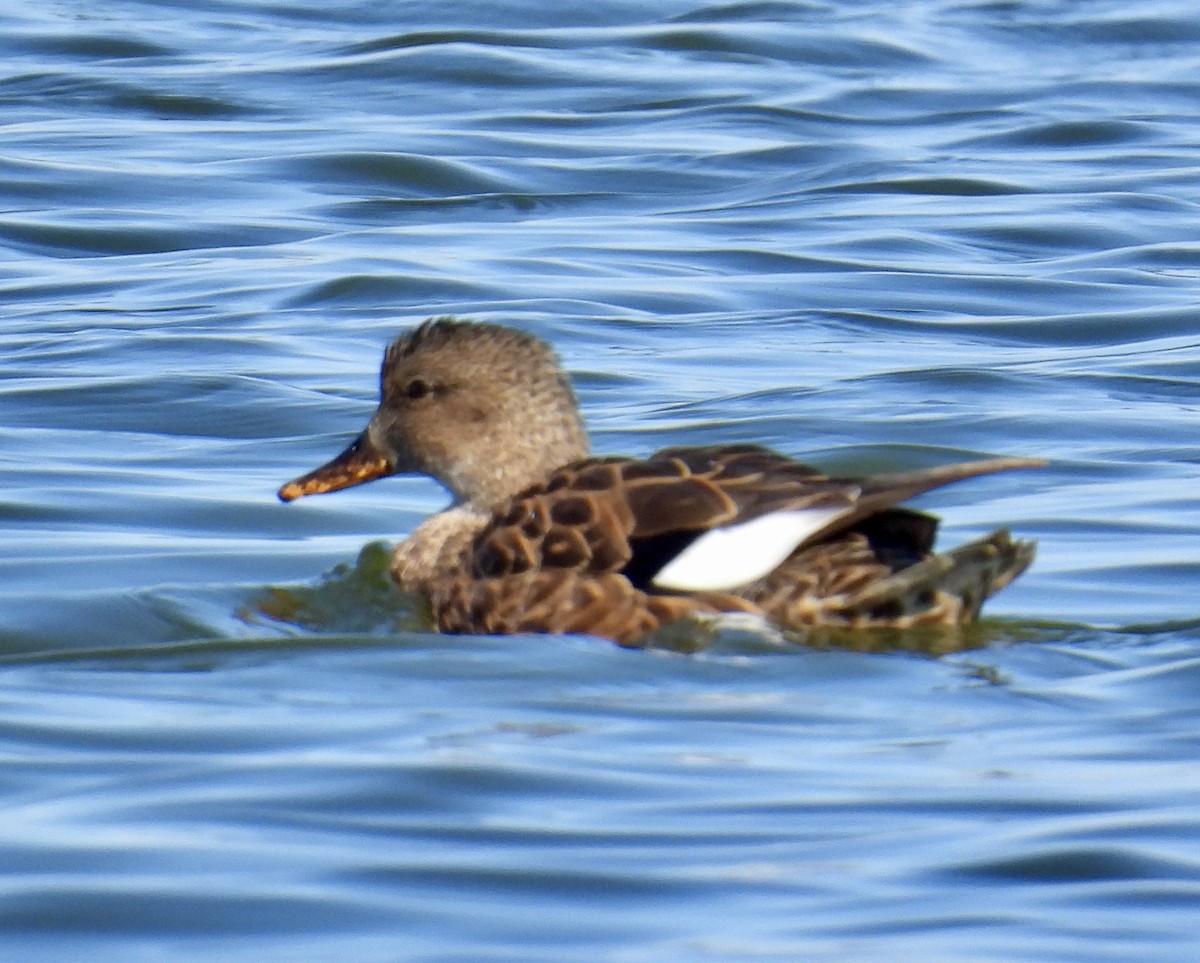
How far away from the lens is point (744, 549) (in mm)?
6832

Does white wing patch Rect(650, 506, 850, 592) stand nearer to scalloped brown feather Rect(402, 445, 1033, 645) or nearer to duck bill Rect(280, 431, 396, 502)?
scalloped brown feather Rect(402, 445, 1033, 645)

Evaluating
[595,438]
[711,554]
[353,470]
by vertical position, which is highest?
[711,554]

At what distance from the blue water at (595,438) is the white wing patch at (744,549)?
201mm

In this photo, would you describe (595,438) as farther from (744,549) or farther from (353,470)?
(744,549)

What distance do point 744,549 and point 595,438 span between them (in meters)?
3.35

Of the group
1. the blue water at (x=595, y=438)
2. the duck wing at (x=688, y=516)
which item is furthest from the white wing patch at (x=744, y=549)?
the blue water at (x=595, y=438)

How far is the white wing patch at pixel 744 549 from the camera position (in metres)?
6.79

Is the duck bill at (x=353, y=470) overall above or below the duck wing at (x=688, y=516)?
below

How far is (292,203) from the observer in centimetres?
1516

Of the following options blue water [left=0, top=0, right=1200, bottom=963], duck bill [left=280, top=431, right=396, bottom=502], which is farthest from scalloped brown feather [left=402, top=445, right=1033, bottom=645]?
duck bill [left=280, top=431, right=396, bottom=502]

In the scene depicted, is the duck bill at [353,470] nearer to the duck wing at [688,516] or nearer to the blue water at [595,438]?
the blue water at [595,438]

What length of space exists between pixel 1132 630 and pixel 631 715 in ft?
5.50

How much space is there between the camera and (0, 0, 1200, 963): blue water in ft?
16.4

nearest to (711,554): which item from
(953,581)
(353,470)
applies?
(953,581)
